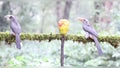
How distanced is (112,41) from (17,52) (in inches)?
41.6

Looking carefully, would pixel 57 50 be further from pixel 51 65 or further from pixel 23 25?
pixel 23 25

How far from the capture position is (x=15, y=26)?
12.3 feet

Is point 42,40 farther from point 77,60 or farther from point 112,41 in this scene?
point 112,41

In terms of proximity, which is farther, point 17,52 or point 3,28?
point 3,28

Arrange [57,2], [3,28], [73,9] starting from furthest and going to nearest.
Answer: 1. [73,9]
2. [57,2]
3. [3,28]

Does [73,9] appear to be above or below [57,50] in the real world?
above

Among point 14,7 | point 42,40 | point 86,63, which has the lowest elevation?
point 86,63

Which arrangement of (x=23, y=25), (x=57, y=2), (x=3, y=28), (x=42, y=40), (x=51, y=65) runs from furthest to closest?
(x=57, y=2) → (x=23, y=25) → (x=3, y=28) → (x=42, y=40) → (x=51, y=65)

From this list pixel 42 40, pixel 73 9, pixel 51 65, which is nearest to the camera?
pixel 51 65

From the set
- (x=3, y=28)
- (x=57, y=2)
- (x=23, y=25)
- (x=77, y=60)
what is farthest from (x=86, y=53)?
(x=57, y=2)

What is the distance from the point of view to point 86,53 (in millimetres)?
4043

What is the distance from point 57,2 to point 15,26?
538 cm

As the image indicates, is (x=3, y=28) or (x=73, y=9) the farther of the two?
(x=73, y=9)

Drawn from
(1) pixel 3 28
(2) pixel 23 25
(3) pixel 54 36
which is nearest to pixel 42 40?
(3) pixel 54 36
